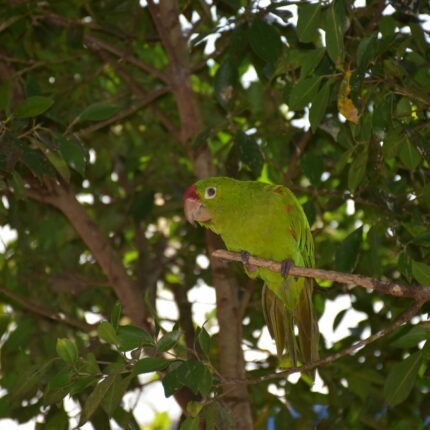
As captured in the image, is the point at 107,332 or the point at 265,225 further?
the point at 265,225

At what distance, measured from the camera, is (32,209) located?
340cm

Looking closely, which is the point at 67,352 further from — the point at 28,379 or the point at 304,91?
the point at 304,91

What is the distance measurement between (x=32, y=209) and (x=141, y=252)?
2.17 ft

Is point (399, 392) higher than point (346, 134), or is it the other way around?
point (346, 134)

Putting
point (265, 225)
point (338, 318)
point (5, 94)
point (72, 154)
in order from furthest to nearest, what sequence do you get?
1. point (338, 318)
2. point (5, 94)
3. point (265, 225)
4. point (72, 154)

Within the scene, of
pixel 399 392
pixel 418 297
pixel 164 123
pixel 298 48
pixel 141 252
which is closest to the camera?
pixel 418 297

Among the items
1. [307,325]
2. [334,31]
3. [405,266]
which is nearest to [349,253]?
[405,266]

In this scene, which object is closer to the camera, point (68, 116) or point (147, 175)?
point (68, 116)

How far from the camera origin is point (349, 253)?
7.80ft

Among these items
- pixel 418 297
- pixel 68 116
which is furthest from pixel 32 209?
pixel 418 297

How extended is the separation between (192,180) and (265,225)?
→ 3.62 ft

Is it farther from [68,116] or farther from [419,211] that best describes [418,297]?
[68,116]

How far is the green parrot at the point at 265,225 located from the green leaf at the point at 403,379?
533mm

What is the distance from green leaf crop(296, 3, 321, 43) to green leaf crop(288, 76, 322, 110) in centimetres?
14
